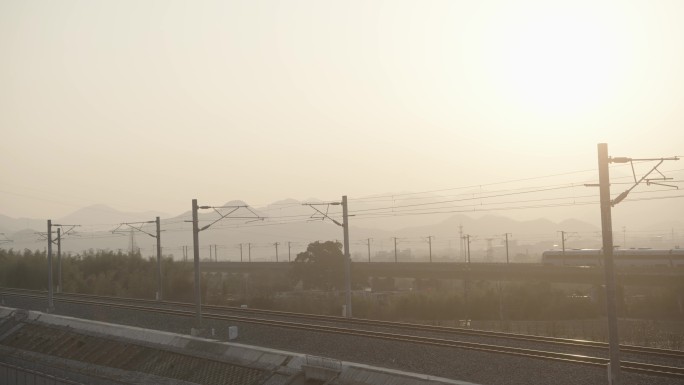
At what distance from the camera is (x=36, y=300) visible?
5778 cm

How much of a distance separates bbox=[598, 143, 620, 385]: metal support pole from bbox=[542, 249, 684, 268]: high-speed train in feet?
172

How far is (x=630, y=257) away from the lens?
7094cm

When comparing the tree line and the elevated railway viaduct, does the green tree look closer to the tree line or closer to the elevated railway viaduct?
the tree line

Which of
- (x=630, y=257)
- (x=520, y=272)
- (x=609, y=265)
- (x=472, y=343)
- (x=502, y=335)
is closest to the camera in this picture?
(x=609, y=265)

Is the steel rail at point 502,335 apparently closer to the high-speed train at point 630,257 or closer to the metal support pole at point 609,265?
the metal support pole at point 609,265

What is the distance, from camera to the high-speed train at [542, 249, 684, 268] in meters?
68.0

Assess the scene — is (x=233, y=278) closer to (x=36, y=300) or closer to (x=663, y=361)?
(x=36, y=300)

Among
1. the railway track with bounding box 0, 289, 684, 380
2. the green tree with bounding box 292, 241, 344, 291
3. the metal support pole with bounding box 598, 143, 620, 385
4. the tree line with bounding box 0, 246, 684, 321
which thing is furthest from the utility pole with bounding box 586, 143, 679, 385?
the green tree with bounding box 292, 241, 344, 291

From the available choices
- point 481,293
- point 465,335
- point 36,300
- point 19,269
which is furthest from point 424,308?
point 19,269

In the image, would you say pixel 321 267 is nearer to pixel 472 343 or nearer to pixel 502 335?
pixel 502 335

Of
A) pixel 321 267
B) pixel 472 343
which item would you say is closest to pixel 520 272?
pixel 321 267

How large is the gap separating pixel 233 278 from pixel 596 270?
49621mm

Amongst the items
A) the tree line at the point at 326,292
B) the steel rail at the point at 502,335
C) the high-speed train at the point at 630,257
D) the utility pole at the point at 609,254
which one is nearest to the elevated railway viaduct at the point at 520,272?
the high-speed train at the point at 630,257

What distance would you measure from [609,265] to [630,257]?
5675 cm
